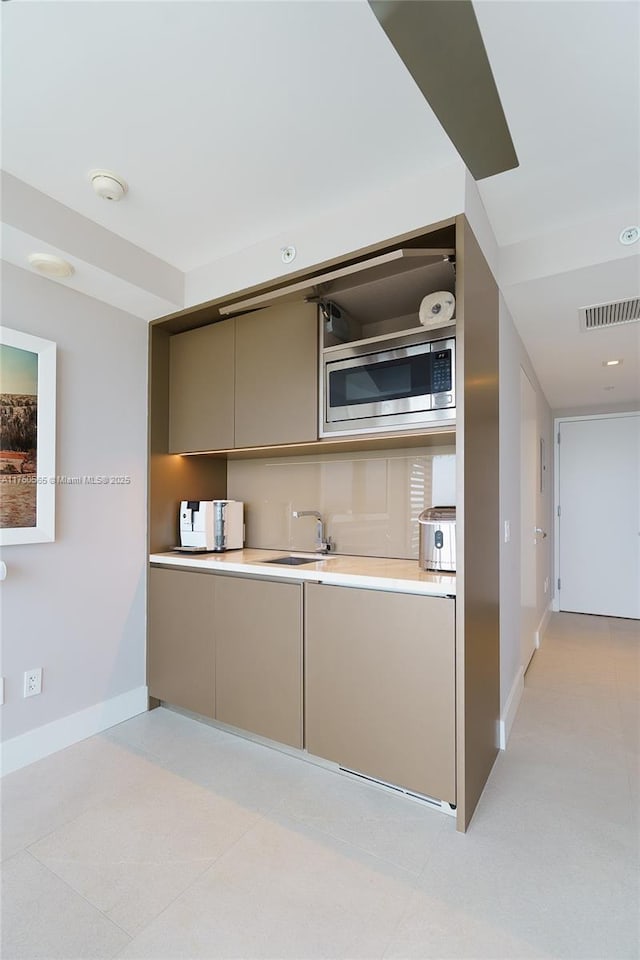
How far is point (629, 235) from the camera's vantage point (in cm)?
215

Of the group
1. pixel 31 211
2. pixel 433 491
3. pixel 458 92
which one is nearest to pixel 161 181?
pixel 31 211

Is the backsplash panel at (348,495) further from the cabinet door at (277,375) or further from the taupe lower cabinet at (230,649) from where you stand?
the taupe lower cabinet at (230,649)

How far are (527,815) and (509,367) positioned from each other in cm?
218

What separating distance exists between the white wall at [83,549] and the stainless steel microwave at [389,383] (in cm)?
122

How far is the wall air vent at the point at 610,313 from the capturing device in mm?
2609

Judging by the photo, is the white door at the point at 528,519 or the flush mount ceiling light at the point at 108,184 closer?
the flush mount ceiling light at the point at 108,184

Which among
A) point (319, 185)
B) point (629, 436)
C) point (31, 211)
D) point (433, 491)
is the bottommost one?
point (433, 491)

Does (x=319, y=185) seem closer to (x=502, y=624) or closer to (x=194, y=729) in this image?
(x=502, y=624)

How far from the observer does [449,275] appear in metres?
2.19

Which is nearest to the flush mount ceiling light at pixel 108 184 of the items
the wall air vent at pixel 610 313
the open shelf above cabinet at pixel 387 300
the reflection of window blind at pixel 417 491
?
the open shelf above cabinet at pixel 387 300

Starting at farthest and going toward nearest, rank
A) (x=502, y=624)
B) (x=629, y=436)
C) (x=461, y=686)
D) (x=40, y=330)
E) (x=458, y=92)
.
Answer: (x=629, y=436) < (x=502, y=624) < (x=40, y=330) < (x=461, y=686) < (x=458, y=92)


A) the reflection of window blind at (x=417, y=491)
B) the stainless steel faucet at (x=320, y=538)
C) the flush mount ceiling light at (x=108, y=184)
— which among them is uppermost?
the flush mount ceiling light at (x=108, y=184)

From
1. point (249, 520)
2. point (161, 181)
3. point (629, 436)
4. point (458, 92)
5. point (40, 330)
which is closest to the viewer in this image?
point (458, 92)

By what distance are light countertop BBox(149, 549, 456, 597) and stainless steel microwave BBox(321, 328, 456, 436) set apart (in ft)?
2.10
